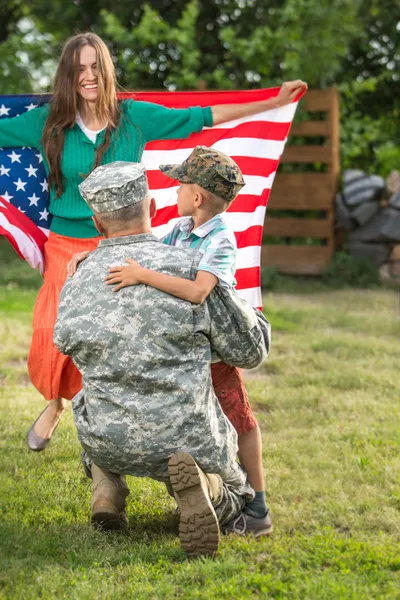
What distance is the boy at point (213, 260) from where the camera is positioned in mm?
2945

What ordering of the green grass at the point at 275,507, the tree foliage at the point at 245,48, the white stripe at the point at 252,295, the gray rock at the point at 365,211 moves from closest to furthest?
1. the green grass at the point at 275,507
2. the white stripe at the point at 252,295
3. the gray rock at the point at 365,211
4. the tree foliage at the point at 245,48

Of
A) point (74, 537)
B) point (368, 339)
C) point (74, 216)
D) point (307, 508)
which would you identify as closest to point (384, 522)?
point (307, 508)

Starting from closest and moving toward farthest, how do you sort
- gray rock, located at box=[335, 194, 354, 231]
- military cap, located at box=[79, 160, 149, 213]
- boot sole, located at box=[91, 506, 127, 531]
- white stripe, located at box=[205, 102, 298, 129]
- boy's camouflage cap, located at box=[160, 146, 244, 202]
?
military cap, located at box=[79, 160, 149, 213] → boy's camouflage cap, located at box=[160, 146, 244, 202] → boot sole, located at box=[91, 506, 127, 531] → white stripe, located at box=[205, 102, 298, 129] → gray rock, located at box=[335, 194, 354, 231]

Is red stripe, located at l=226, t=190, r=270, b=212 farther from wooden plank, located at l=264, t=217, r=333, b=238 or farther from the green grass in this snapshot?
wooden plank, located at l=264, t=217, r=333, b=238

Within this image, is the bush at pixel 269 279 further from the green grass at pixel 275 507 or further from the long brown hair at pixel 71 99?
the long brown hair at pixel 71 99

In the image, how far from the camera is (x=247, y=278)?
14.0 feet

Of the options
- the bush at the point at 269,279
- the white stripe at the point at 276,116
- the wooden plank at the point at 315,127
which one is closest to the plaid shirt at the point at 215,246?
the white stripe at the point at 276,116

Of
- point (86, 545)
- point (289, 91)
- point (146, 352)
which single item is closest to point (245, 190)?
point (289, 91)

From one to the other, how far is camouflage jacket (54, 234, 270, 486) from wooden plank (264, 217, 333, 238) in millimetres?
7062

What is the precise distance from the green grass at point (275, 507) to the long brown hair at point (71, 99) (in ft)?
5.05

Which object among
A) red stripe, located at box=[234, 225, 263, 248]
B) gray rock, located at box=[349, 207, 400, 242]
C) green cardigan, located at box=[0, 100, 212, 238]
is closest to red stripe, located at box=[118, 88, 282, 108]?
green cardigan, located at box=[0, 100, 212, 238]

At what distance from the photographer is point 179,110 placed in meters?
4.24

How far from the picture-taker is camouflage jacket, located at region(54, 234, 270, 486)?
116 inches

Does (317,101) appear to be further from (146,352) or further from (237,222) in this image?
(146,352)
